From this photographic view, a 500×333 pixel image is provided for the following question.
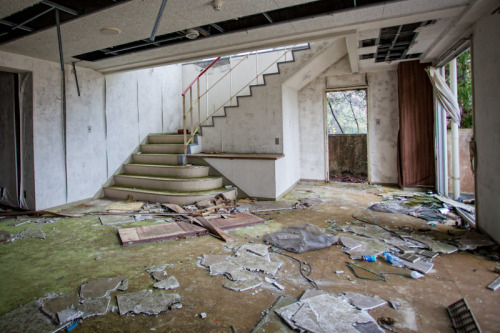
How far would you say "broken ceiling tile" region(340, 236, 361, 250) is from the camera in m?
3.47

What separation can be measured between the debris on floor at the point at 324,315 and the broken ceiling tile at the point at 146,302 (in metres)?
0.88

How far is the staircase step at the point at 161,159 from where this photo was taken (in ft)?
21.5

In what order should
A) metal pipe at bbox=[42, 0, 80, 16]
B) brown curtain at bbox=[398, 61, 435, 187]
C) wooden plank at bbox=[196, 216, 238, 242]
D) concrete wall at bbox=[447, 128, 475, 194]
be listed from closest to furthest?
metal pipe at bbox=[42, 0, 80, 16], wooden plank at bbox=[196, 216, 238, 242], concrete wall at bbox=[447, 128, 475, 194], brown curtain at bbox=[398, 61, 435, 187]

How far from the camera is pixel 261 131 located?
21.4ft

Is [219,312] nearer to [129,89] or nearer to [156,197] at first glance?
[156,197]

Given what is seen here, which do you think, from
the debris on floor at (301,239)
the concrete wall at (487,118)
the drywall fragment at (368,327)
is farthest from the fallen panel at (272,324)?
the concrete wall at (487,118)

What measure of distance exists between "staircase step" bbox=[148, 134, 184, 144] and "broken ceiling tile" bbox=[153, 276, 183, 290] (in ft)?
15.7

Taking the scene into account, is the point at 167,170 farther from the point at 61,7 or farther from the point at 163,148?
the point at 61,7

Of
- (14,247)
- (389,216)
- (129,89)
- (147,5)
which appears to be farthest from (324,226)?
(129,89)

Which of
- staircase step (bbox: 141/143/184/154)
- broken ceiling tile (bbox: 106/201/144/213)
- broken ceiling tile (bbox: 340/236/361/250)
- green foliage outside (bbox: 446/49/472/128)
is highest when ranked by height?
green foliage outside (bbox: 446/49/472/128)

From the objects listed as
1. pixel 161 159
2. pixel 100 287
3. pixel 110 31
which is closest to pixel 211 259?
pixel 100 287

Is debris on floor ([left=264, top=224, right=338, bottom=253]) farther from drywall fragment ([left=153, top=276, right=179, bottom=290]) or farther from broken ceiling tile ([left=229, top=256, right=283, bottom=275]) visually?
drywall fragment ([left=153, top=276, right=179, bottom=290])

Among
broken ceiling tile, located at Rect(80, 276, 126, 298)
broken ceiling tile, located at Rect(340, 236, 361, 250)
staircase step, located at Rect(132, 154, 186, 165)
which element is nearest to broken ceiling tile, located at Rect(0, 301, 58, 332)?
broken ceiling tile, located at Rect(80, 276, 126, 298)

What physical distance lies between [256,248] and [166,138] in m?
4.80
